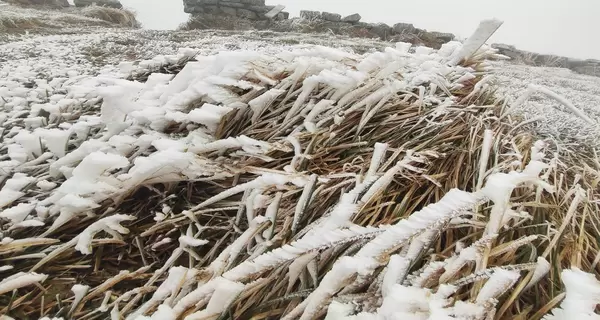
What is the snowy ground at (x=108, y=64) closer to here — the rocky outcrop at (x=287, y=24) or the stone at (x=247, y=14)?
the rocky outcrop at (x=287, y=24)

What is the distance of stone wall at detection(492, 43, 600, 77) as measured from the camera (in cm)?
805

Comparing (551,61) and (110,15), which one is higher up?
(110,15)

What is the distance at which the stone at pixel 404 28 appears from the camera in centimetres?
854

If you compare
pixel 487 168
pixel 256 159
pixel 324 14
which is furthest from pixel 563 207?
pixel 324 14

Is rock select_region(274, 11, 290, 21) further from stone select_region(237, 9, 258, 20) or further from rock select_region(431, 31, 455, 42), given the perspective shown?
rock select_region(431, 31, 455, 42)

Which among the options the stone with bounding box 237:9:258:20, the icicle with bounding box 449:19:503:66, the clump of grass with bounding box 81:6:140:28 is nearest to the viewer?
the icicle with bounding box 449:19:503:66

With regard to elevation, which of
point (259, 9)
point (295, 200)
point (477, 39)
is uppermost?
point (259, 9)

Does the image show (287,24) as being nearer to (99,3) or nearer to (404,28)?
(404,28)

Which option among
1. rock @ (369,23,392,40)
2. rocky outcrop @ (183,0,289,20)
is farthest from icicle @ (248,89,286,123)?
rocky outcrop @ (183,0,289,20)

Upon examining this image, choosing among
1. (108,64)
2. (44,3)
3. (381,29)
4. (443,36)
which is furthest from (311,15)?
(108,64)

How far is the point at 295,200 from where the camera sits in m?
0.92

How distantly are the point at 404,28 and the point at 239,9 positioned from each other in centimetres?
346

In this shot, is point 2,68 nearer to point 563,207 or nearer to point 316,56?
point 316,56

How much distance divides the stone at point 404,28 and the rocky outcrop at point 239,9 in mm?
2434
